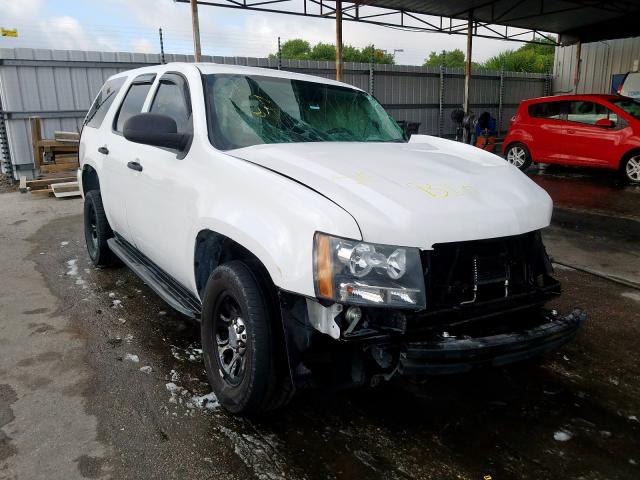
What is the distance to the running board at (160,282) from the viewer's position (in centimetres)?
315

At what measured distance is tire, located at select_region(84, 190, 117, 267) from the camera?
488 cm

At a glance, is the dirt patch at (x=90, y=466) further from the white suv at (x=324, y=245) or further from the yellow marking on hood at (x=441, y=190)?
the yellow marking on hood at (x=441, y=190)

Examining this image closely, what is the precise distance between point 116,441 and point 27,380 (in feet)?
3.21

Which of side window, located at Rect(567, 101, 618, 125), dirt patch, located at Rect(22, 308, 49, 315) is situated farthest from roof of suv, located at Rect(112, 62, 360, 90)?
side window, located at Rect(567, 101, 618, 125)

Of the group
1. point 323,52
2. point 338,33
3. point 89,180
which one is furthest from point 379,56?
point 89,180

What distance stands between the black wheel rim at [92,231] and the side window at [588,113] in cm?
973

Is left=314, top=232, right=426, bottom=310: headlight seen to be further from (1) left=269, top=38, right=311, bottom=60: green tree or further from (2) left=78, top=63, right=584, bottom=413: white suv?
(1) left=269, top=38, right=311, bottom=60: green tree

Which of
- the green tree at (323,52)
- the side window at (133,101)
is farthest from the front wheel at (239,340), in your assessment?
the green tree at (323,52)

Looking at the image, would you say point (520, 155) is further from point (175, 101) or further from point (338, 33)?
point (175, 101)

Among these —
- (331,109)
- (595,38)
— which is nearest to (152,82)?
(331,109)

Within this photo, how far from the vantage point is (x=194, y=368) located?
130 inches

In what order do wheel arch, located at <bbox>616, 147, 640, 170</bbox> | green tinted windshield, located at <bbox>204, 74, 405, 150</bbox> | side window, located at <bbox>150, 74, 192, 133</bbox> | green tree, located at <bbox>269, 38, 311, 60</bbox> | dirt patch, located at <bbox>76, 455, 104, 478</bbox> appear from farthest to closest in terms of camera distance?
green tree, located at <bbox>269, 38, 311, 60</bbox>
wheel arch, located at <bbox>616, 147, 640, 170</bbox>
side window, located at <bbox>150, 74, 192, 133</bbox>
green tinted windshield, located at <bbox>204, 74, 405, 150</bbox>
dirt patch, located at <bbox>76, 455, 104, 478</bbox>

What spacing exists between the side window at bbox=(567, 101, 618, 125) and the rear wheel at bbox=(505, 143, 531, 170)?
3.87 ft

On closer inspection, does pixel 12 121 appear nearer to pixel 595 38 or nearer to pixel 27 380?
pixel 27 380
